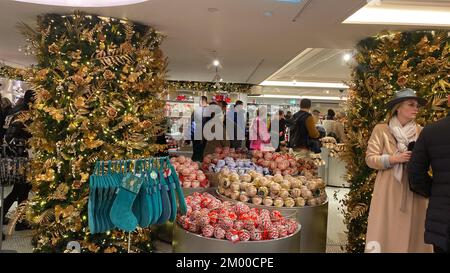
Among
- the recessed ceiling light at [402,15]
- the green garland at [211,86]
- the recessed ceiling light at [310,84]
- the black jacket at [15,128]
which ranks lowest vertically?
the black jacket at [15,128]

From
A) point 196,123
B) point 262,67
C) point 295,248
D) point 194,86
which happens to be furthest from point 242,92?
point 295,248

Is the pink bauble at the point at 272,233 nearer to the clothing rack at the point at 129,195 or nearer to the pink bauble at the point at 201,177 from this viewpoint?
the clothing rack at the point at 129,195

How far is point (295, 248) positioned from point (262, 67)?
5665mm

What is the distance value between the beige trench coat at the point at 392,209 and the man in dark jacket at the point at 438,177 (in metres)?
0.60

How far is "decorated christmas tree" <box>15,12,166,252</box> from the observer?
4.00m

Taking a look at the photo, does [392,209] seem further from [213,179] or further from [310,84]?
[310,84]

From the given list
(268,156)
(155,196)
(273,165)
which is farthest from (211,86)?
(155,196)

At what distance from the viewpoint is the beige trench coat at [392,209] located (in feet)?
10.3

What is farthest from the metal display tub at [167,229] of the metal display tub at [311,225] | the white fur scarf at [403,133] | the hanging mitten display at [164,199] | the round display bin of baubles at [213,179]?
the white fur scarf at [403,133]

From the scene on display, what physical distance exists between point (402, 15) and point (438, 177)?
260cm

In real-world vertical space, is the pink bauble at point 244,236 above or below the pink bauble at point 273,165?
below

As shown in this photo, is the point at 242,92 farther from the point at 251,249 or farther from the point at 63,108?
the point at 251,249

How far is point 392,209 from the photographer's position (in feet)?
10.4

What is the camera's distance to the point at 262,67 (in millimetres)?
8203
